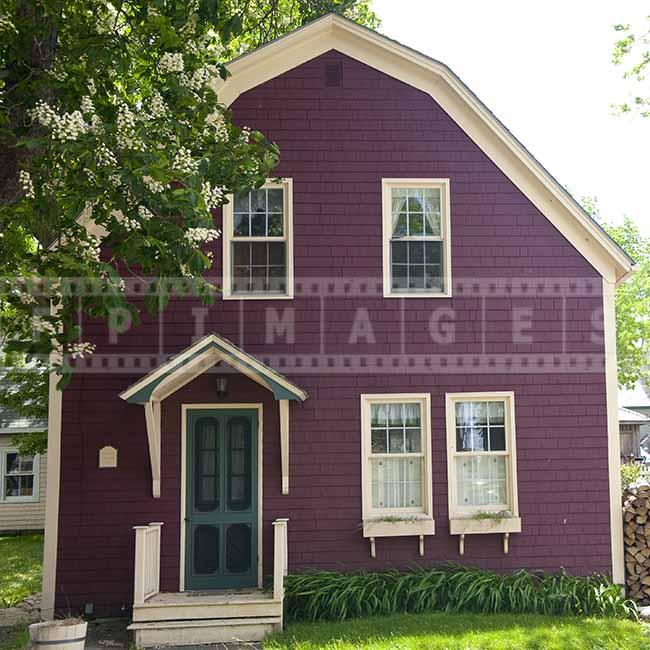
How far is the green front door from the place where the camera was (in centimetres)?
984

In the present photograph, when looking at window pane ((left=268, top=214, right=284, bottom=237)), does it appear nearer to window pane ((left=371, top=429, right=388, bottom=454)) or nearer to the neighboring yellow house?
window pane ((left=371, top=429, right=388, bottom=454))

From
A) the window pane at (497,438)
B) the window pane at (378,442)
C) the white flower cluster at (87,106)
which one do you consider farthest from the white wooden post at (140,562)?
the white flower cluster at (87,106)

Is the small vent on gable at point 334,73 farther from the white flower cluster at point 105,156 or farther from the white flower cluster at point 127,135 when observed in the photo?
the white flower cluster at point 105,156

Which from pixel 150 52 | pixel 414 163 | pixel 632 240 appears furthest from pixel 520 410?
pixel 632 240

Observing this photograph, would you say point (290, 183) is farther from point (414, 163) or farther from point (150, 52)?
point (150, 52)

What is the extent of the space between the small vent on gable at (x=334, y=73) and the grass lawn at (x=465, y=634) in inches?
258

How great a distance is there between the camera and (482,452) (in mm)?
10328

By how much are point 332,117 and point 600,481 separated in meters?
5.71

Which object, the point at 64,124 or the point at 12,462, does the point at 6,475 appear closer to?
the point at 12,462

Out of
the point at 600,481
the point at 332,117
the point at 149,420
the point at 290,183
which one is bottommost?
the point at 600,481

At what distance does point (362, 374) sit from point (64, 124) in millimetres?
4961

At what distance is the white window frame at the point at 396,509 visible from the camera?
9.91m

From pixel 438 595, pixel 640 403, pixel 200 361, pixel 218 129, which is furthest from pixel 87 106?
pixel 640 403

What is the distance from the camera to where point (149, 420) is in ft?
31.2
